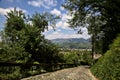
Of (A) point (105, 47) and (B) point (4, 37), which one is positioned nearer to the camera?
(A) point (105, 47)

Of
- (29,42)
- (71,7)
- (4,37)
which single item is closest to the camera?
(29,42)

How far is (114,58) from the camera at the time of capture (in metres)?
19.1

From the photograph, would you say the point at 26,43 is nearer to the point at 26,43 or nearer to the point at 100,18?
the point at 26,43

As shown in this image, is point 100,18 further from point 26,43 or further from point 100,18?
point 26,43

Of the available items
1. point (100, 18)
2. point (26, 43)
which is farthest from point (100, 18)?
point (26, 43)

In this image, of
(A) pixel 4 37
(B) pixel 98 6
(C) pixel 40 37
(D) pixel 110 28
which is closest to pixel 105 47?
(D) pixel 110 28

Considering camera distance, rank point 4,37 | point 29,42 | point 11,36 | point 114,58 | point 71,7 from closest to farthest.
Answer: point 114,58
point 29,42
point 71,7
point 11,36
point 4,37

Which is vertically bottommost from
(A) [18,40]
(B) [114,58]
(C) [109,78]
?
(C) [109,78]

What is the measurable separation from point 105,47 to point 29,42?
14.4 meters

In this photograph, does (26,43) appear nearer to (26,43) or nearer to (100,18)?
(26,43)

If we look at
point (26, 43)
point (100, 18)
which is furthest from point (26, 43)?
point (100, 18)

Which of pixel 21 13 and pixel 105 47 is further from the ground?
pixel 21 13

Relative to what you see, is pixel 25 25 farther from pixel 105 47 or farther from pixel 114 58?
pixel 114 58

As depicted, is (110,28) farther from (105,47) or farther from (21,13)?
(21,13)
